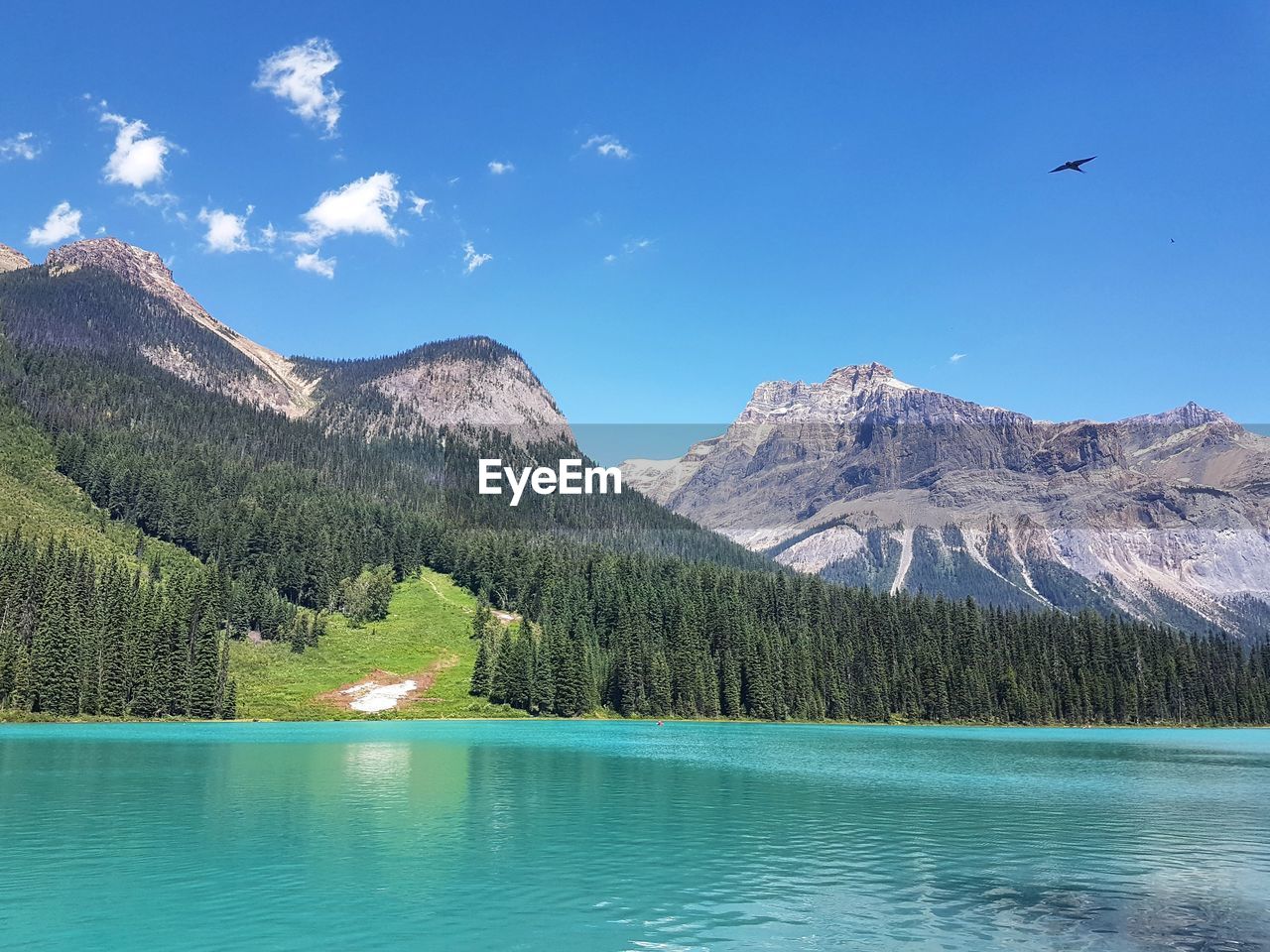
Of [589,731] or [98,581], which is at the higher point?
[98,581]

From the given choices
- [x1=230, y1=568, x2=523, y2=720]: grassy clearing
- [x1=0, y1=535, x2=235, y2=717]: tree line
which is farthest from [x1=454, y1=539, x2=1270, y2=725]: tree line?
[x1=0, y1=535, x2=235, y2=717]: tree line

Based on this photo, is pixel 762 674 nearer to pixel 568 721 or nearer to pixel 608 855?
pixel 568 721

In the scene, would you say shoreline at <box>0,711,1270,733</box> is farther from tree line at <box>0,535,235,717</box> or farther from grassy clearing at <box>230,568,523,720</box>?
tree line at <box>0,535,235,717</box>

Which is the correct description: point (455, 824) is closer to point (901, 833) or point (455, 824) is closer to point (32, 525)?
point (901, 833)

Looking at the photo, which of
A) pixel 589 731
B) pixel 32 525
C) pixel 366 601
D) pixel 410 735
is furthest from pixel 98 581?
pixel 589 731

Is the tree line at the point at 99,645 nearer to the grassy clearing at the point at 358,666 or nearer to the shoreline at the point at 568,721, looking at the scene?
the shoreline at the point at 568,721

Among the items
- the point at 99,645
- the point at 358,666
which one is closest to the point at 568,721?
the point at 358,666
